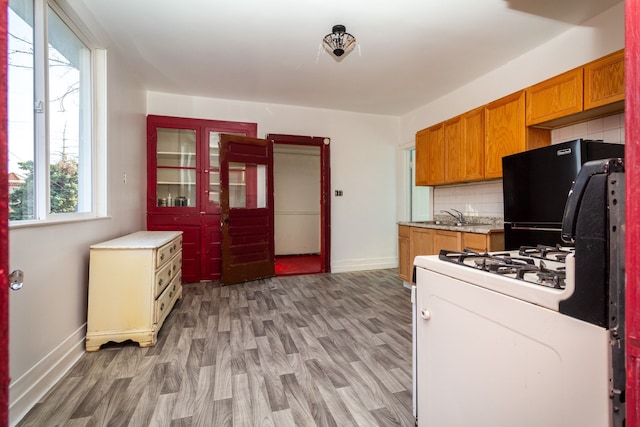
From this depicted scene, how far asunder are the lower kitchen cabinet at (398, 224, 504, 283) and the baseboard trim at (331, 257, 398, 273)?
1041 millimetres

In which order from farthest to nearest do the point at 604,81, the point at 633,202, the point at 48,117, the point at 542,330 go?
the point at 604,81
the point at 48,117
the point at 542,330
the point at 633,202

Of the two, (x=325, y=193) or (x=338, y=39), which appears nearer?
(x=338, y=39)

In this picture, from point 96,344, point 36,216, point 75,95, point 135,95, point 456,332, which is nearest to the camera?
point 456,332

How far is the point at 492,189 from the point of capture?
3.29 metres

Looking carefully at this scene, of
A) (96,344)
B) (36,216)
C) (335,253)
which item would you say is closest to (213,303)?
(96,344)

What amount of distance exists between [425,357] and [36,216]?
2296 mm

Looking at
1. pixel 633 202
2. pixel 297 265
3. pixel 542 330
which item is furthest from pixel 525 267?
pixel 297 265

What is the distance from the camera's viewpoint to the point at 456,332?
1.01 meters

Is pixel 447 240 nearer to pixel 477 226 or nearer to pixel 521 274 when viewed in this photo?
pixel 477 226

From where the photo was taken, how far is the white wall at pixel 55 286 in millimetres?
1498

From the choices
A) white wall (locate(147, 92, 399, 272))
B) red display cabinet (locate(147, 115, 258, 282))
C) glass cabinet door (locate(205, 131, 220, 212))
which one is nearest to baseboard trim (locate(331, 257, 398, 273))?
white wall (locate(147, 92, 399, 272))

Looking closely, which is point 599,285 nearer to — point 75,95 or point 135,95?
point 75,95

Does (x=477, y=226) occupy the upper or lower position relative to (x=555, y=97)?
lower

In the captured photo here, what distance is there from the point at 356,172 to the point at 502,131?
2331mm
